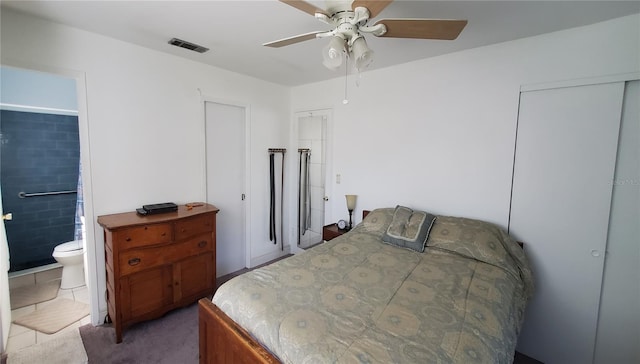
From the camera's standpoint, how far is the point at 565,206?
2.09 metres

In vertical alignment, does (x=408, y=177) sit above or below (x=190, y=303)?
above

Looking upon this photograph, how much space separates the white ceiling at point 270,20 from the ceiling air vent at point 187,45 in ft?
0.22

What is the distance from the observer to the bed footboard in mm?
1278

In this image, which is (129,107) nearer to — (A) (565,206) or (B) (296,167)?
(B) (296,167)

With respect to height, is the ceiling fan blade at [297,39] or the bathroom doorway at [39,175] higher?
the ceiling fan blade at [297,39]

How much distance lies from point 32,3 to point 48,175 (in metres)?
2.55

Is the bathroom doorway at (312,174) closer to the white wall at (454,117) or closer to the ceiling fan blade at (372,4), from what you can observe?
the white wall at (454,117)

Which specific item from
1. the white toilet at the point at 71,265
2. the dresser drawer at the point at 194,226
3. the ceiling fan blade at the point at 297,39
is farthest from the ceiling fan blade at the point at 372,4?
the white toilet at the point at 71,265

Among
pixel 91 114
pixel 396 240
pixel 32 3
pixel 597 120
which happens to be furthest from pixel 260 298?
pixel 597 120

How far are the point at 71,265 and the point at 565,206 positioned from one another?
16.2 feet

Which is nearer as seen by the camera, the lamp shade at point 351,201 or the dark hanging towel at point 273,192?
the lamp shade at point 351,201

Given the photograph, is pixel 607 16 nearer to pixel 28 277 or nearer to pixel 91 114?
pixel 91 114

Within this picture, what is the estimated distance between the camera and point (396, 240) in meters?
2.39

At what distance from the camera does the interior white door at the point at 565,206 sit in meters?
1.95
